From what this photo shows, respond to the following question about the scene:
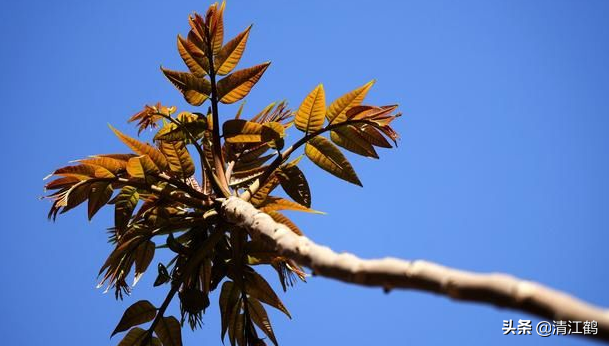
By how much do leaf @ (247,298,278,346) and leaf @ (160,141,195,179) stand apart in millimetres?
1408

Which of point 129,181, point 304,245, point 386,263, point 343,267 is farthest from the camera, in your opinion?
point 129,181

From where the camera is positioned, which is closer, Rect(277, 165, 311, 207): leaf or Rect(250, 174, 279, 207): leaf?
Rect(250, 174, 279, 207): leaf

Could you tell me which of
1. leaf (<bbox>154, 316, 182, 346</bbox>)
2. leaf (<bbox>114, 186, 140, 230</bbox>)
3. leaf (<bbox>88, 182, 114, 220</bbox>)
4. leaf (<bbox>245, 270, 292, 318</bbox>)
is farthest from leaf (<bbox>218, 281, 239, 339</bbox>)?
leaf (<bbox>88, 182, 114, 220</bbox>)

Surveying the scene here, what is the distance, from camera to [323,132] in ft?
16.2

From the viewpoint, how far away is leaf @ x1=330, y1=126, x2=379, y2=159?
4.99 metres

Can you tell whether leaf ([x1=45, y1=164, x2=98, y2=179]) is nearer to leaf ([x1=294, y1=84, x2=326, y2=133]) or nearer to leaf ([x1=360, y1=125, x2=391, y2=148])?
leaf ([x1=294, y1=84, x2=326, y2=133])

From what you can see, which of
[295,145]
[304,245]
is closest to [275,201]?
[295,145]

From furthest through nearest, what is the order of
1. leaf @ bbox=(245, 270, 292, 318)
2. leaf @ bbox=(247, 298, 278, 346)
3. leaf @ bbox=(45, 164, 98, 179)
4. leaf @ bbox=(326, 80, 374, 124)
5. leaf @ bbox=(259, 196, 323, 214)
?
leaf @ bbox=(247, 298, 278, 346) → leaf @ bbox=(245, 270, 292, 318) → leaf @ bbox=(259, 196, 323, 214) → leaf @ bbox=(326, 80, 374, 124) → leaf @ bbox=(45, 164, 98, 179)

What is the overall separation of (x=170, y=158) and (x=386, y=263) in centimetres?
287

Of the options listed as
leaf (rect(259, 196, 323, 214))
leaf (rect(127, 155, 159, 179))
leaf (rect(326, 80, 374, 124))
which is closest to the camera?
leaf (rect(127, 155, 159, 179))

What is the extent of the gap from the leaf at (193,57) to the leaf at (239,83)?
183mm

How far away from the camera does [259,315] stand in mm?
5527

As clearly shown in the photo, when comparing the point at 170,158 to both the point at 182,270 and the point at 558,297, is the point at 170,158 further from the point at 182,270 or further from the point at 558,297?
the point at 558,297

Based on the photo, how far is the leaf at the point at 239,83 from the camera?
488 centimetres
